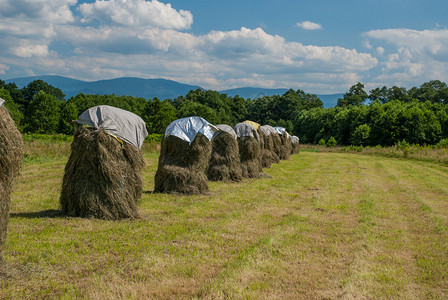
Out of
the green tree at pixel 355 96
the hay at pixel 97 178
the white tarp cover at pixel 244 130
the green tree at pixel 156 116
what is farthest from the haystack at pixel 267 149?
the green tree at pixel 355 96

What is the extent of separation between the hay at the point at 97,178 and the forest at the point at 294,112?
2506cm

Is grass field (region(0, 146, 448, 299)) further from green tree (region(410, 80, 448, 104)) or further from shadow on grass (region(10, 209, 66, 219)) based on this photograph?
green tree (region(410, 80, 448, 104))

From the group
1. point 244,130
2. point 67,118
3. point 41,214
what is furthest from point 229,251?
point 67,118

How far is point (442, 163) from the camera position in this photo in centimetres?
3078

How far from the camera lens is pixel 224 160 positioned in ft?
53.3

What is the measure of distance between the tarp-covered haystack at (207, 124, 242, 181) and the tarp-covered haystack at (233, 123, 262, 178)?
174 cm

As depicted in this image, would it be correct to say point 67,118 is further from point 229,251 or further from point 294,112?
point 294,112

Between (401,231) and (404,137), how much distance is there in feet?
186

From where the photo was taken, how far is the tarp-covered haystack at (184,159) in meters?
12.4

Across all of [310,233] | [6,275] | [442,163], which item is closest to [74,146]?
[6,275]

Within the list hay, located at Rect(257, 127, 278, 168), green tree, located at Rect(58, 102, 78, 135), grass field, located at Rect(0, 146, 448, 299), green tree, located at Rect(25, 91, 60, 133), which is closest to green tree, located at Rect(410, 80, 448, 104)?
hay, located at Rect(257, 127, 278, 168)

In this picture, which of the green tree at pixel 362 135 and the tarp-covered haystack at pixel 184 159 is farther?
the green tree at pixel 362 135

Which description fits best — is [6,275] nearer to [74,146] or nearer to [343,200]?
[74,146]

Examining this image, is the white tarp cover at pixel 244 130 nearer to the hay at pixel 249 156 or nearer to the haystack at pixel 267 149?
the hay at pixel 249 156
